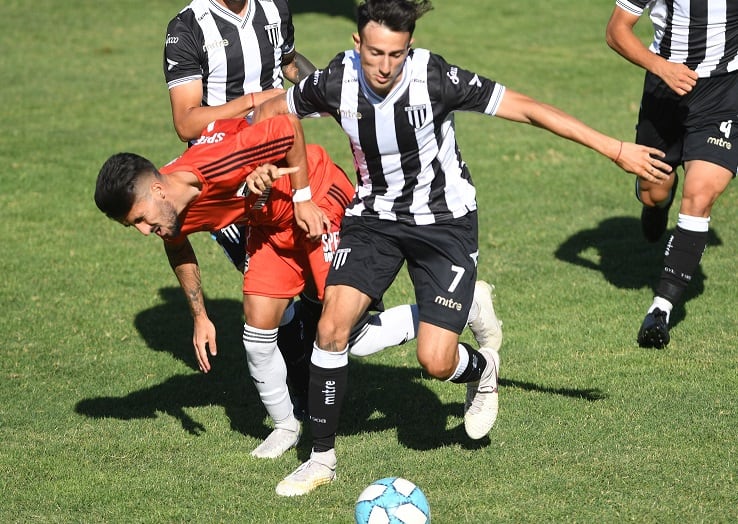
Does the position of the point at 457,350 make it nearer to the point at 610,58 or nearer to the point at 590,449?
the point at 590,449

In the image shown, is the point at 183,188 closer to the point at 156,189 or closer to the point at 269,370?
the point at 156,189

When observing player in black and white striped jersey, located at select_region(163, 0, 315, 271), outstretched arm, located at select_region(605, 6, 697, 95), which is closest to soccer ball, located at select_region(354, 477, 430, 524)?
player in black and white striped jersey, located at select_region(163, 0, 315, 271)

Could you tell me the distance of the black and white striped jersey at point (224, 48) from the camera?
689cm

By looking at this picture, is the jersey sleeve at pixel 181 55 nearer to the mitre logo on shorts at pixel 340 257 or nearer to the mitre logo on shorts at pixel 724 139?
the mitre logo on shorts at pixel 340 257

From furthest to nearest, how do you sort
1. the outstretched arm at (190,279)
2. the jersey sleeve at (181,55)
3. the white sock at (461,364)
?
the jersey sleeve at (181,55), the outstretched arm at (190,279), the white sock at (461,364)

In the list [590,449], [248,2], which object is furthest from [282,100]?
[590,449]

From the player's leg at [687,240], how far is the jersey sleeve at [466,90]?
2.63 m

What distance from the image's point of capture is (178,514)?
539 centimetres

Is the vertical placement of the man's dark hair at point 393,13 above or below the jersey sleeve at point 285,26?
above

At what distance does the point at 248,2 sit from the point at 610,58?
11.8 m

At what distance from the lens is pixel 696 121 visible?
25.7 feet

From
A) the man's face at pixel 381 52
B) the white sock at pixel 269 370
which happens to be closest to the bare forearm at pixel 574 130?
the man's face at pixel 381 52

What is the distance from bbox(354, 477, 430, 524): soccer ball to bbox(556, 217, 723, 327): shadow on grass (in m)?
4.08

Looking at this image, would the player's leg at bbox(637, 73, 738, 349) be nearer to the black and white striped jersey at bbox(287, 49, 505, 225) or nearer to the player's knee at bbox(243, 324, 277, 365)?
the black and white striped jersey at bbox(287, 49, 505, 225)
